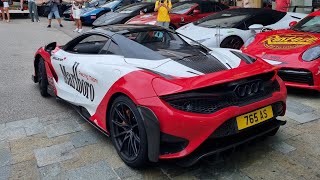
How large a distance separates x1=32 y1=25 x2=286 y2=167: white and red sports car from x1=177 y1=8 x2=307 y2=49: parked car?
3.46m

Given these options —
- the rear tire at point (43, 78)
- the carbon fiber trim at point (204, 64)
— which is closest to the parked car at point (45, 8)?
the rear tire at point (43, 78)

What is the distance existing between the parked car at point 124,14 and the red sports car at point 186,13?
1.63m

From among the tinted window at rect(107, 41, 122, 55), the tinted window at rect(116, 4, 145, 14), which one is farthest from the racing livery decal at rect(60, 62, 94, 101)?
the tinted window at rect(116, 4, 145, 14)

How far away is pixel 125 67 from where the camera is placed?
3.32m

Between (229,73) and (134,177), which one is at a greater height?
(229,73)

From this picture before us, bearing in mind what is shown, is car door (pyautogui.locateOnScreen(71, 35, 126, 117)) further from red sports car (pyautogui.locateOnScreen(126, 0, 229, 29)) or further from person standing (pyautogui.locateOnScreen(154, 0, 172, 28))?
red sports car (pyautogui.locateOnScreen(126, 0, 229, 29))

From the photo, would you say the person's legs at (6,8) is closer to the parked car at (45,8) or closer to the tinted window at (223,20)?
the parked car at (45,8)

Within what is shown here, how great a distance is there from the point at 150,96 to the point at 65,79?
1.97 meters

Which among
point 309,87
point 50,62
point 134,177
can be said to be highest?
point 50,62

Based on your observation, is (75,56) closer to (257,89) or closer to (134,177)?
(134,177)

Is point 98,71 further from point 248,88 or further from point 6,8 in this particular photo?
point 6,8

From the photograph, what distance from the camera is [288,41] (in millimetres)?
5453

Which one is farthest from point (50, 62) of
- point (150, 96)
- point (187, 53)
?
point (150, 96)

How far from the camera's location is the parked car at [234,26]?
24.3 feet
